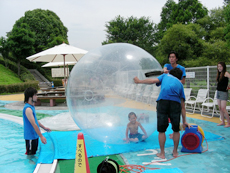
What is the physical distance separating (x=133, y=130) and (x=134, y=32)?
31971mm

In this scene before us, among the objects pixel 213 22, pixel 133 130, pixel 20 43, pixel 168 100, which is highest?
pixel 213 22

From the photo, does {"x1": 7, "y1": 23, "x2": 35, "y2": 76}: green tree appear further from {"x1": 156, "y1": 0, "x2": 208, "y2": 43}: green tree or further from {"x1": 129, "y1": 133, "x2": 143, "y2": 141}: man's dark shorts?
{"x1": 129, "y1": 133, "x2": 143, "y2": 141}: man's dark shorts

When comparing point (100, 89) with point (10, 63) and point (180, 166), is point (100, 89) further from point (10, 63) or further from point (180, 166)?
point (10, 63)

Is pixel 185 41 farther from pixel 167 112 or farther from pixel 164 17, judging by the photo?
pixel 164 17

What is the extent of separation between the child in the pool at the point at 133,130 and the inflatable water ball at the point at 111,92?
0.23ft

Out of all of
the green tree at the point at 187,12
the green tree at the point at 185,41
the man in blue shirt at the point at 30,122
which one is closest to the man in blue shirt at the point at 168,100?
the man in blue shirt at the point at 30,122

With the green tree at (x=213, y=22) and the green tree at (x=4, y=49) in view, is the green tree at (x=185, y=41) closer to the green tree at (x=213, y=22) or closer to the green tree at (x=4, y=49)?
the green tree at (x=213, y=22)

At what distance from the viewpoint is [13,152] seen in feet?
17.1

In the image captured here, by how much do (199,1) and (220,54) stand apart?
1847 centimetres

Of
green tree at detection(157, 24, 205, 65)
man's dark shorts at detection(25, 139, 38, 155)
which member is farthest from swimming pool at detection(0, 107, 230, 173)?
green tree at detection(157, 24, 205, 65)

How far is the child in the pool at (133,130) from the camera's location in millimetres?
4137

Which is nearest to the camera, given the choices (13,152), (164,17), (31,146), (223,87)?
(31,146)

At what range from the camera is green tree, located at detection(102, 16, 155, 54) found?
1351 inches

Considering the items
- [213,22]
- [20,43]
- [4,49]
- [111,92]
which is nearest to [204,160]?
[111,92]
